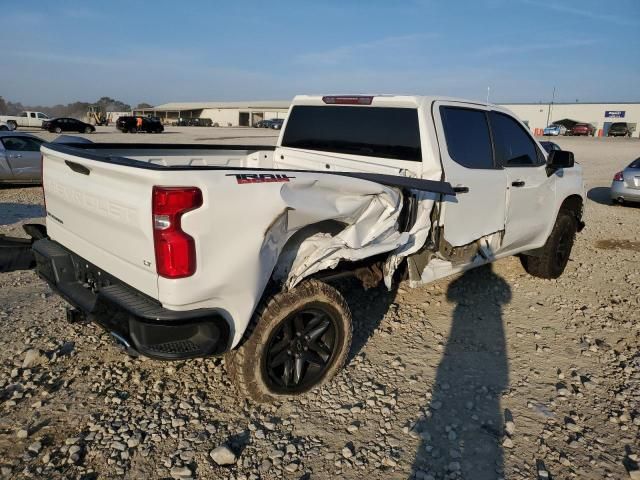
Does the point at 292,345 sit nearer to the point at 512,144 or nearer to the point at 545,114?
the point at 512,144

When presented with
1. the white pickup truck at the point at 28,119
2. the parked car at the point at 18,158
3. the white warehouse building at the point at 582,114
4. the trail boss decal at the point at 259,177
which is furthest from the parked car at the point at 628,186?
the white warehouse building at the point at 582,114

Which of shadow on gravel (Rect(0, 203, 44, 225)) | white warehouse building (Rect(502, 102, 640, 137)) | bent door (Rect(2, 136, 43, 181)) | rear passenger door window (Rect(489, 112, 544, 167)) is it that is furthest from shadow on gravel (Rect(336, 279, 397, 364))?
white warehouse building (Rect(502, 102, 640, 137))

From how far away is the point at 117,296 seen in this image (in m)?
2.66

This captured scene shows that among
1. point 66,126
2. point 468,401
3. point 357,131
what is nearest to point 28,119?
point 66,126

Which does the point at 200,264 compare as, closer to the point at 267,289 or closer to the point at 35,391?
the point at 267,289

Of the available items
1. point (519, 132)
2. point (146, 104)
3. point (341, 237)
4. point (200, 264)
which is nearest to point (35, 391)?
point (200, 264)

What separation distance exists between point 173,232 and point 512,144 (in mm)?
3648

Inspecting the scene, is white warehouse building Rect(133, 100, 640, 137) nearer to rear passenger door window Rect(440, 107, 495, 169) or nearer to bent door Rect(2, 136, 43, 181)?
bent door Rect(2, 136, 43, 181)

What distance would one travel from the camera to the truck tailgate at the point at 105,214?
2.50m

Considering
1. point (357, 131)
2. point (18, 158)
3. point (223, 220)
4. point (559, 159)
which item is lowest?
point (18, 158)

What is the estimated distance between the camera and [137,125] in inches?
1716

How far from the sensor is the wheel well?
5.71 m

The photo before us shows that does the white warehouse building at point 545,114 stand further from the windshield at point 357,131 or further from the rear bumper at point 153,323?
the rear bumper at point 153,323

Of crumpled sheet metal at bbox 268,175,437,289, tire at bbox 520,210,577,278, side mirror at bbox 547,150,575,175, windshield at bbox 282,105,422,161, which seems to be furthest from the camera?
tire at bbox 520,210,577,278
